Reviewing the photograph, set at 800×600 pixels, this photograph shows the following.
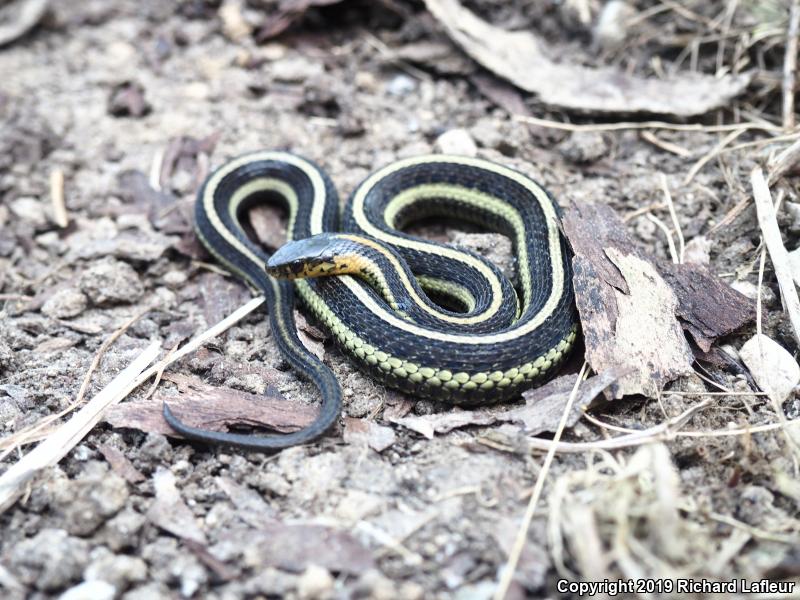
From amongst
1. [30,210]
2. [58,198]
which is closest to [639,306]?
[58,198]

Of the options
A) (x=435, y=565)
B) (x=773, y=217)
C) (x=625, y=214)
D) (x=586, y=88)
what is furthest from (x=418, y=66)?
(x=435, y=565)

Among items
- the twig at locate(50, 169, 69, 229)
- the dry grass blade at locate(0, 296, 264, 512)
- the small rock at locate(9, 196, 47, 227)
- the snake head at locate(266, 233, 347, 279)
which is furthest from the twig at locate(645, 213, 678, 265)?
the small rock at locate(9, 196, 47, 227)

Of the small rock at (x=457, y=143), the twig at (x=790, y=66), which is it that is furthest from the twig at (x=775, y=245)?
the small rock at (x=457, y=143)

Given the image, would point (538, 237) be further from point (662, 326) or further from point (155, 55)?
point (155, 55)

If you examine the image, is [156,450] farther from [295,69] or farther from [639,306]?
[295,69]

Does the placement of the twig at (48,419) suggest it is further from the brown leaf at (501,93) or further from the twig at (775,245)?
the twig at (775,245)
